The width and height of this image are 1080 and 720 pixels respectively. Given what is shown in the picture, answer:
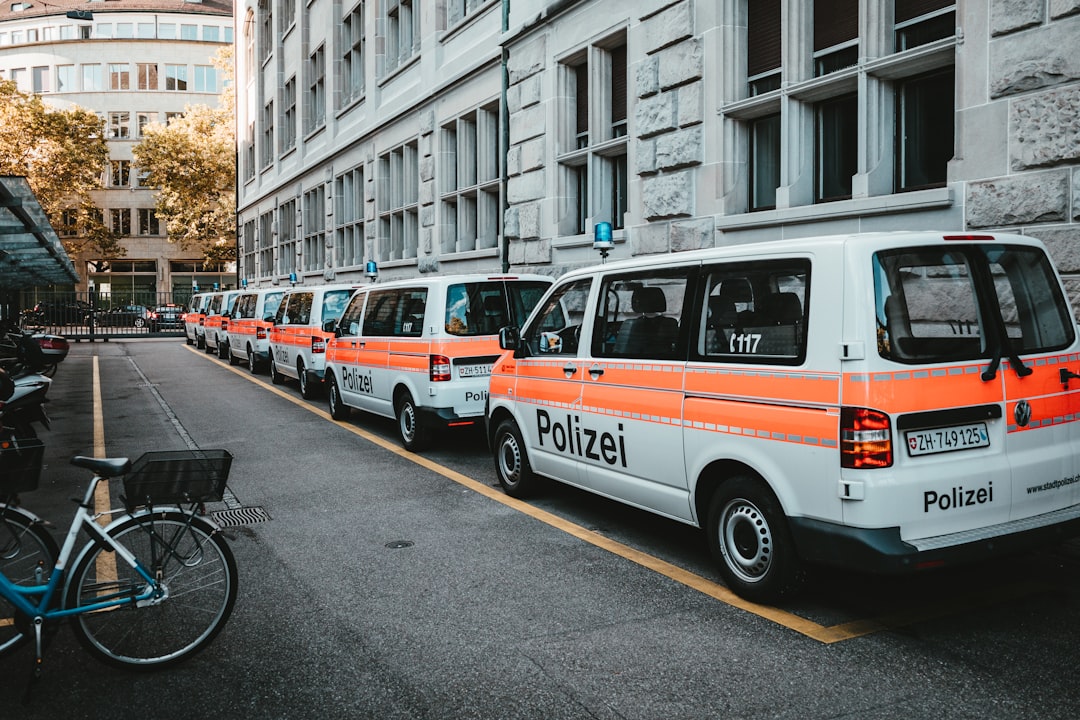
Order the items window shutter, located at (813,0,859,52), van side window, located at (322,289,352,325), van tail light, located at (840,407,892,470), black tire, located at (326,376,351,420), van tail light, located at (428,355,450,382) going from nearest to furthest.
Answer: van tail light, located at (840,407,892,470), van tail light, located at (428,355,450,382), window shutter, located at (813,0,859,52), black tire, located at (326,376,351,420), van side window, located at (322,289,352,325)

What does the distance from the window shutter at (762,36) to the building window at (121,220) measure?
6849 cm

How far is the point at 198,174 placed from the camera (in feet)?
176

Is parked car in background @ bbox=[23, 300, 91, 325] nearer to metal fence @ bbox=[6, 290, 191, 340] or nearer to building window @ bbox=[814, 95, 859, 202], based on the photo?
metal fence @ bbox=[6, 290, 191, 340]

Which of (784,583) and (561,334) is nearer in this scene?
(784,583)

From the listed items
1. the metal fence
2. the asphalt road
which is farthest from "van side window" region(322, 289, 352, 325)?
the metal fence

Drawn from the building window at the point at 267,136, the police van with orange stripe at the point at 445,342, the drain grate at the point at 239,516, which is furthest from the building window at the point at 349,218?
the drain grate at the point at 239,516

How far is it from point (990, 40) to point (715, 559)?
554 centimetres

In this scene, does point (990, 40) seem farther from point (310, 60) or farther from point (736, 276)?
point (310, 60)

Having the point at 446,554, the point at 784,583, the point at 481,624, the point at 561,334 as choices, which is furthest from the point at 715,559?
the point at 561,334

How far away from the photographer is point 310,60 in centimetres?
3331

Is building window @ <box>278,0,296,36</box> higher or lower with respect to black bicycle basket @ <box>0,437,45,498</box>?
higher

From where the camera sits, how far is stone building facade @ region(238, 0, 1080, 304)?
26.7 feet

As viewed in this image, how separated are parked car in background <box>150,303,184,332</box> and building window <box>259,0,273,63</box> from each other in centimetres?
1439

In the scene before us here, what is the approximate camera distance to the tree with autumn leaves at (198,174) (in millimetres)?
53000
